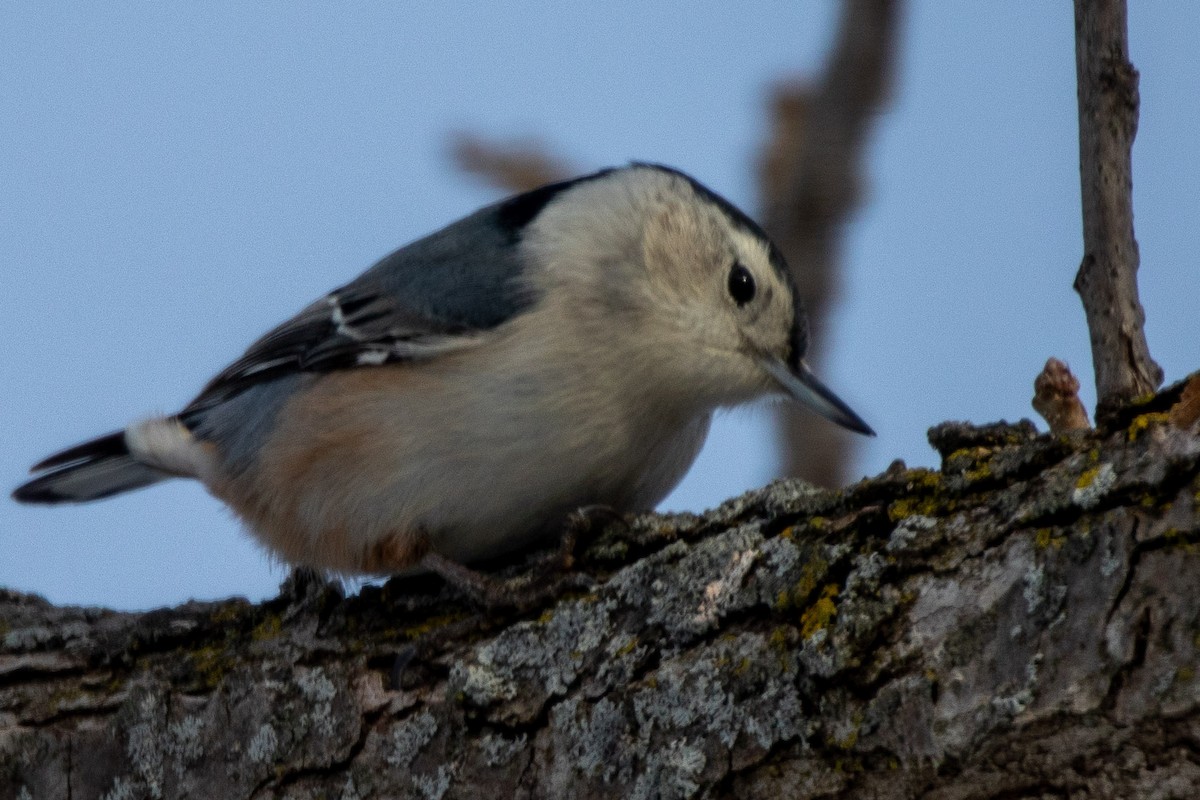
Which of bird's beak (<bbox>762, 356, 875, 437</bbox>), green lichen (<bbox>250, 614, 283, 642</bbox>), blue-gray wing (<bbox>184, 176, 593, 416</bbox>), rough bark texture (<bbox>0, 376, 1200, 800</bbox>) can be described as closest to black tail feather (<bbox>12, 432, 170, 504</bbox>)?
blue-gray wing (<bbox>184, 176, 593, 416</bbox>)

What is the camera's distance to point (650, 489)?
2.29 meters

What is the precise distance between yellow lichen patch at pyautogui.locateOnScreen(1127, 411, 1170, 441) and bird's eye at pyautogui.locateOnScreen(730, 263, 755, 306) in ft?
3.29

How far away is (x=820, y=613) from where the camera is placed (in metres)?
1.56

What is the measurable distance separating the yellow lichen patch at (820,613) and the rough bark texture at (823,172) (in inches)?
34.0

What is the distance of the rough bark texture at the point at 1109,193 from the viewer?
148 centimetres

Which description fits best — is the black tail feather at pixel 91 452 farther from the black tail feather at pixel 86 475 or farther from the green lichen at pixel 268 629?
the green lichen at pixel 268 629

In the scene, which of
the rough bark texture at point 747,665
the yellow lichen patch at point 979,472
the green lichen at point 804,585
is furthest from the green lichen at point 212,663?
the yellow lichen patch at point 979,472

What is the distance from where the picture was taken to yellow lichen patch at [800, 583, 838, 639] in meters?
1.54

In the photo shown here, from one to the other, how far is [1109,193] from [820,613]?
560 millimetres

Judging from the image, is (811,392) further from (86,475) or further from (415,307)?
(86,475)

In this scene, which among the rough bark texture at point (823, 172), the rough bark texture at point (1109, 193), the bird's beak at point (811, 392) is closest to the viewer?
the rough bark texture at point (1109, 193)

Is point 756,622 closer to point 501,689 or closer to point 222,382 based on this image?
point 501,689

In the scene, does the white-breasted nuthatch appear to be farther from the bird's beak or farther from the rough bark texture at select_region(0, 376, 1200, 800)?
the rough bark texture at select_region(0, 376, 1200, 800)

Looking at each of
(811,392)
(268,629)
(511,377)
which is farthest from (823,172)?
(268,629)
